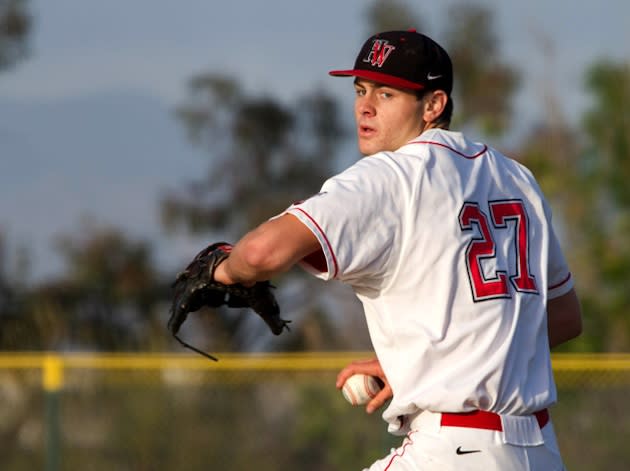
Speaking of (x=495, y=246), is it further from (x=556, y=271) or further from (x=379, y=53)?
(x=379, y=53)

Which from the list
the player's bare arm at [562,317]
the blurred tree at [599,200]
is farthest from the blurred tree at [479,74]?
the player's bare arm at [562,317]

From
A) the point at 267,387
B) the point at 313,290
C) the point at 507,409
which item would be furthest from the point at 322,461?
the point at 313,290

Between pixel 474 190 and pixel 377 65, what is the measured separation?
0.54 meters

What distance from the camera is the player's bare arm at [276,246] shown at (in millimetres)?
3461

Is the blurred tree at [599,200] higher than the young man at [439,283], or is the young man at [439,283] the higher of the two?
the young man at [439,283]

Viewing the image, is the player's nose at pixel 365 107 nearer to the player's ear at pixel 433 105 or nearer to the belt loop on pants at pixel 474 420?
the player's ear at pixel 433 105

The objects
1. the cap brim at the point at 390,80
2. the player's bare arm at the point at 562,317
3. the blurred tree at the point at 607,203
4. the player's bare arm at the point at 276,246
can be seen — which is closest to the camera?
the player's bare arm at the point at 276,246

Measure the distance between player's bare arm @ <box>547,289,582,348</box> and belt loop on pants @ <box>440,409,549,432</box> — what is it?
0.76 m

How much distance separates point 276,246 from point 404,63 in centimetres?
85

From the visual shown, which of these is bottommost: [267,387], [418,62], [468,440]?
[267,387]

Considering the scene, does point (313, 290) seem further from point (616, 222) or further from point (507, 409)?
point (507, 409)

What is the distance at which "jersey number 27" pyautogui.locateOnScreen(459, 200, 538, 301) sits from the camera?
12.0ft

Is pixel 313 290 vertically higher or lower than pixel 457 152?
lower

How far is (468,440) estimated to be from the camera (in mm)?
3604
